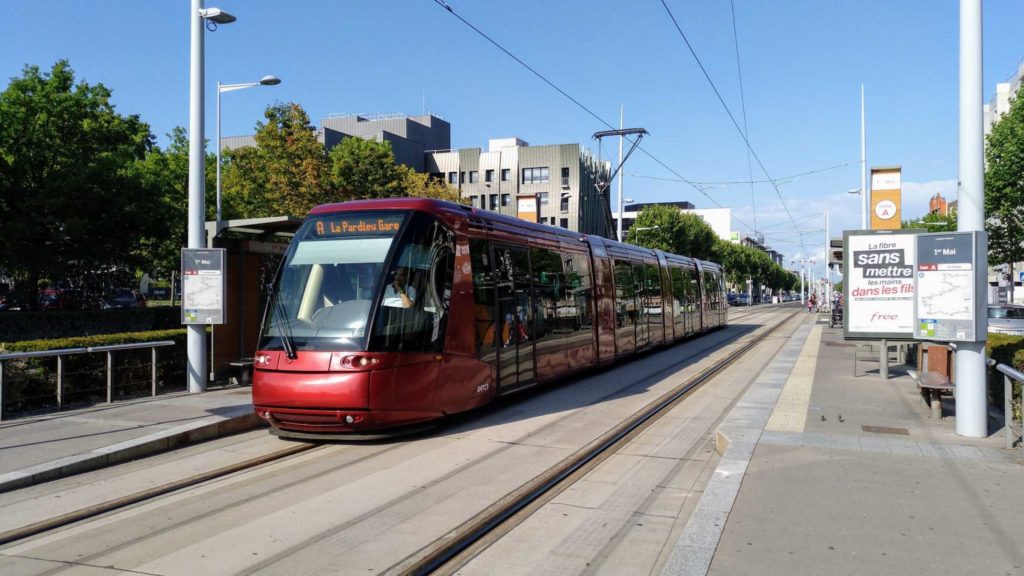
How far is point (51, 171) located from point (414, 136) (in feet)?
189

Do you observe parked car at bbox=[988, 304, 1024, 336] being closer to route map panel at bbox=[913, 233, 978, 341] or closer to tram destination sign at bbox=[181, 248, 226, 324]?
route map panel at bbox=[913, 233, 978, 341]

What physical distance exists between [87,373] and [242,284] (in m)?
2.75

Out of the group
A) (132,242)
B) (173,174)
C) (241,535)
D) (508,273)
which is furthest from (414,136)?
(241,535)

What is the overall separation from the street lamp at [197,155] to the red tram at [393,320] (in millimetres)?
3086

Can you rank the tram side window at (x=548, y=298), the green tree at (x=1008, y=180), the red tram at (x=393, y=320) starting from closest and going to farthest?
the red tram at (x=393, y=320), the tram side window at (x=548, y=298), the green tree at (x=1008, y=180)

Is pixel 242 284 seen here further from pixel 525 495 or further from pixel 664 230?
pixel 664 230

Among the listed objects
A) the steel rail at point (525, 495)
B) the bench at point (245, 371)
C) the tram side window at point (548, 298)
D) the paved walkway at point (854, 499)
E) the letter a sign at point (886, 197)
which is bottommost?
the steel rail at point (525, 495)

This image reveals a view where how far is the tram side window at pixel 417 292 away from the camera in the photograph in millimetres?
8172

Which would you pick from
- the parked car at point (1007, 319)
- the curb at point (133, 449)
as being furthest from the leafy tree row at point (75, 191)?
the parked car at point (1007, 319)

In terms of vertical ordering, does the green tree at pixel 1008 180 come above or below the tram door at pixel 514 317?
above

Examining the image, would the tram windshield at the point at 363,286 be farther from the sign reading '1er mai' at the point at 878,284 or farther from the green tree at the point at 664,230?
the green tree at the point at 664,230

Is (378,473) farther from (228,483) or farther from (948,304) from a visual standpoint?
(948,304)

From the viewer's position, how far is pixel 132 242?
20.5 meters

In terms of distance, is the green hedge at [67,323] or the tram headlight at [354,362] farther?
the green hedge at [67,323]
